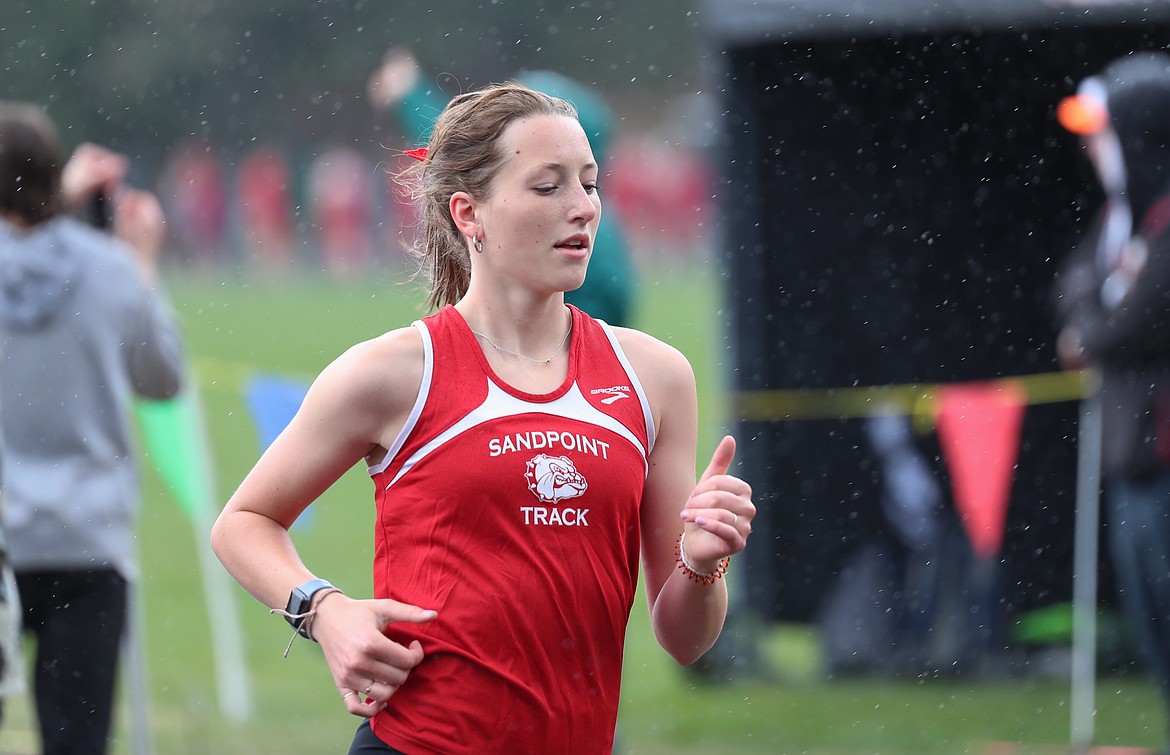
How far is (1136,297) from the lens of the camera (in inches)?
197

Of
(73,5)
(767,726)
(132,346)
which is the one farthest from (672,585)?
(73,5)

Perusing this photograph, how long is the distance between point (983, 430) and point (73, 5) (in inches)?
1663

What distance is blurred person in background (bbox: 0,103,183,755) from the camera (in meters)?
4.13

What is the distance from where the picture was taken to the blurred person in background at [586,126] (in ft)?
14.8

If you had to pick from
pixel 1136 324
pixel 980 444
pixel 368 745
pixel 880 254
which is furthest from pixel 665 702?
pixel 368 745

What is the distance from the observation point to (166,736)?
5910 millimetres

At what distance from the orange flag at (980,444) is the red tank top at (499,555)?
3.77 metres

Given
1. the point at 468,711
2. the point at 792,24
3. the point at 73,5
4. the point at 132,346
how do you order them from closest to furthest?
the point at 468,711
the point at 132,346
the point at 792,24
the point at 73,5

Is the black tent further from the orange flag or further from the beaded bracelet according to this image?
the beaded bracelet

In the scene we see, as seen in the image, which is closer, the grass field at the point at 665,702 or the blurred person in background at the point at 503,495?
the blurred person in background at the point at 503,495

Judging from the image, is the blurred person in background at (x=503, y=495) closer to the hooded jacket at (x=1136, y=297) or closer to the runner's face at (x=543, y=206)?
the runner's face at (x=543, y=206)

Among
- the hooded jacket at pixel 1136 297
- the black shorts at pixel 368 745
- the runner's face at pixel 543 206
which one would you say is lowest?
A: the black shorts at pixel 368 745

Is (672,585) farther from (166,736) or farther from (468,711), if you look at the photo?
(166,736)

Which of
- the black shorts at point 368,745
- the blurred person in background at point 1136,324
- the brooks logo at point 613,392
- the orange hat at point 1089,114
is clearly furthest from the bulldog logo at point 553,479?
the orange hat at point 1089,114
